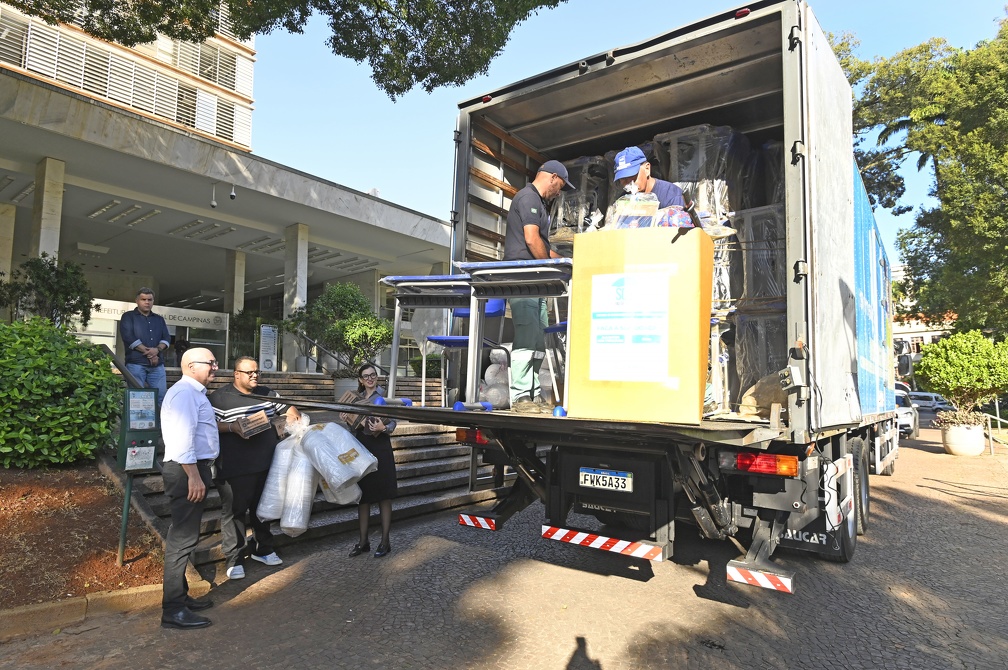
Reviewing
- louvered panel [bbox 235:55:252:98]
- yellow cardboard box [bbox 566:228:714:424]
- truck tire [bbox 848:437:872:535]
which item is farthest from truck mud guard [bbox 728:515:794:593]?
louvered panel [bbox 235:55:252:98]

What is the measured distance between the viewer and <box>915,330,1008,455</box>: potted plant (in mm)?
13383

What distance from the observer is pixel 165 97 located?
19297mm

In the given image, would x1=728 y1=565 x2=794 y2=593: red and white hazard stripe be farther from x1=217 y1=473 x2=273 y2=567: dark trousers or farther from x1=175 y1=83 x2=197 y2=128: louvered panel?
x1=175 y1=83 x2=197 y2=128: louvered panel

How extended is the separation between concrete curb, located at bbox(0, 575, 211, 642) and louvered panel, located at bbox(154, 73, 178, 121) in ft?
63.2

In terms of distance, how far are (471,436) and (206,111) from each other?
20774 mm

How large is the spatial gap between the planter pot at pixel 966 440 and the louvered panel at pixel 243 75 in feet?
77.9

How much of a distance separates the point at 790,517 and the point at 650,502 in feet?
2.82

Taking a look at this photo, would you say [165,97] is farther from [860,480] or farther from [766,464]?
[766,464]

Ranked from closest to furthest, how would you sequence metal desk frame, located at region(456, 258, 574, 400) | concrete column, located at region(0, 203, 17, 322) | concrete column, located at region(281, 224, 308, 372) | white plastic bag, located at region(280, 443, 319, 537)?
metal desk frame, located at region(456, 258, 574, 400) → white plastic bag, located at region(280, 443, 319, 537) → concrete column, located at region(0, 203, 17, 322) → concrete column, located at region(281, 224, 308, 372)

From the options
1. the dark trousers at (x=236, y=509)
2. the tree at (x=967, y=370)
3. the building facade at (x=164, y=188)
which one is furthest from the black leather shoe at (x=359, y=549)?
the tree at (x=967, y=370)

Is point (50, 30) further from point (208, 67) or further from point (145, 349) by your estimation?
point (145, 349)

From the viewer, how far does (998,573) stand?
4.75 m

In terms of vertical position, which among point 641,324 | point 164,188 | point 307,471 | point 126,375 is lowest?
point 307,471

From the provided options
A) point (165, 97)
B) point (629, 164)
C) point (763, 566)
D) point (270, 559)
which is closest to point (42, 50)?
point (165, 97)
